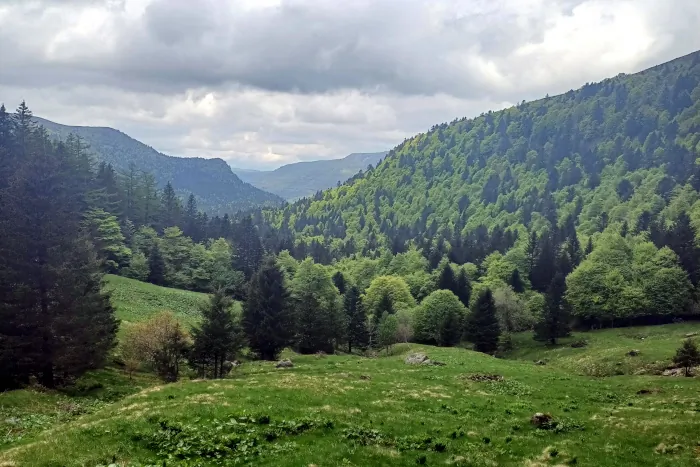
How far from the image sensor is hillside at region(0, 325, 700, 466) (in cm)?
1892

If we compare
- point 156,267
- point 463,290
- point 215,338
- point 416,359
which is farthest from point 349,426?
point 156,267

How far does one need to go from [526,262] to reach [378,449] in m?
137

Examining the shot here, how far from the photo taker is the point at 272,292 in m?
72.7

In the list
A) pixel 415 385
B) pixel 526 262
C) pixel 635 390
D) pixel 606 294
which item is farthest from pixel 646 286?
pixel 415 385

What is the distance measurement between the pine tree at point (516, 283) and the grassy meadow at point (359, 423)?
8814 centimetres

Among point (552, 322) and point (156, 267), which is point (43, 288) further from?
point (156, 267)

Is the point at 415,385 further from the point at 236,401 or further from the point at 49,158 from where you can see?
the point at 49,158

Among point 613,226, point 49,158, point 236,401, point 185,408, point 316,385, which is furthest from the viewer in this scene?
point 613,226

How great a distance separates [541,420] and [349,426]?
10.7 meters

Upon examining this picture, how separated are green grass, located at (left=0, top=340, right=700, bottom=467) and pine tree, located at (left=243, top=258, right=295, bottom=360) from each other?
32.9 meters

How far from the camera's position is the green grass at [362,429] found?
18.8 meters

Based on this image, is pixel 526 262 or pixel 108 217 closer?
pixel 108 217

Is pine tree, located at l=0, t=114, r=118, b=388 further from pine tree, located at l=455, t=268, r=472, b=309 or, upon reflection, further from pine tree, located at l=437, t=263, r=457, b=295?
pine tree, located at l=455, t=268, r=472, b=309

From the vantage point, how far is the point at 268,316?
6819cm
